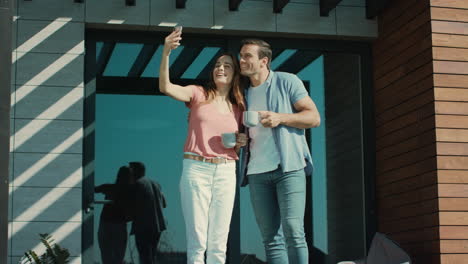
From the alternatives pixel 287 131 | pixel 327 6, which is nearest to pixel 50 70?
pixel 327 6

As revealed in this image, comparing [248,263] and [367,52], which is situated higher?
[367,52]

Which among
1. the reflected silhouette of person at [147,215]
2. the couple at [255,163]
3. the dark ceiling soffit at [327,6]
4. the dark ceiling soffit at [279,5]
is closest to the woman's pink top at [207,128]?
the couple at [255,163]

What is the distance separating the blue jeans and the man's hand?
213 mm

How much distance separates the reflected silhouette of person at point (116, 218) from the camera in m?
5.39

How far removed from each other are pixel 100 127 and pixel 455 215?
8.17ft

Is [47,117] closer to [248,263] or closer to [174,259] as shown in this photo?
[174,259]

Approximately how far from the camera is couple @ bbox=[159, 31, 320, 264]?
3.52 metres

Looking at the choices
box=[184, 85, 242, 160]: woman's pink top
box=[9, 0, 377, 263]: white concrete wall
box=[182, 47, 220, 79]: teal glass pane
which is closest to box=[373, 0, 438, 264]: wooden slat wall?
box=[9, 0, 377, 263]: white concrete wall

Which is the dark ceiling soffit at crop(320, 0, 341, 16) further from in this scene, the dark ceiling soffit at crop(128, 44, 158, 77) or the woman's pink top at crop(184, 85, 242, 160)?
the woman's pink top at crop(184, 85, 242, 160)

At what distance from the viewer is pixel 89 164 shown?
543 centimetres

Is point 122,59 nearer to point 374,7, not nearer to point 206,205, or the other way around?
point 374,7

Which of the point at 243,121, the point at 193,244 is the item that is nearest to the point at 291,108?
the point at 243,121

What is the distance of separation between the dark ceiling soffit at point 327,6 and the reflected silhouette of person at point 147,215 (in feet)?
5.66

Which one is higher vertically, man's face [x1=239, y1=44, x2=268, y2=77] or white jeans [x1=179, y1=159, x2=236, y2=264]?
man's face [x1=239, y1=44, x2=268, y2=77]
